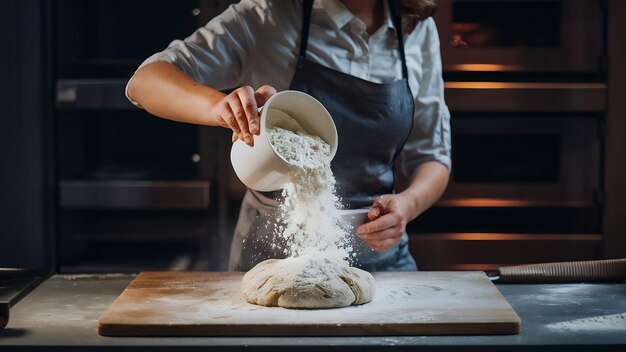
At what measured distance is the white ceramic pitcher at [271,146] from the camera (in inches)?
59.4

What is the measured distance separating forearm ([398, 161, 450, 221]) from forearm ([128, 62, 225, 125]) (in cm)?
55

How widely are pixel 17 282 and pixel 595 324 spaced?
1.10 metres

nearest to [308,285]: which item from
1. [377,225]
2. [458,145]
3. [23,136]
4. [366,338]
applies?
[366,338]

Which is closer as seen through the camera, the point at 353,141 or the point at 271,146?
the point at 271,146

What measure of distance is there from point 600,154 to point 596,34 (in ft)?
1.26

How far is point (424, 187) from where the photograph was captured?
209 cm

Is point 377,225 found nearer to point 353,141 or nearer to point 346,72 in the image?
point 353,141

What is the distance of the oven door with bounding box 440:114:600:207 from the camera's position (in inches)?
112

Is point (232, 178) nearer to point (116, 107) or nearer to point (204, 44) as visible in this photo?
point (116, 107)

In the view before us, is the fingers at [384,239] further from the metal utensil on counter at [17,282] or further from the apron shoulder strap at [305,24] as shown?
the metal utensil on counter at [17,282]

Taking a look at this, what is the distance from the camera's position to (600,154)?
2850 mm

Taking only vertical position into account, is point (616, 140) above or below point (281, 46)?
below

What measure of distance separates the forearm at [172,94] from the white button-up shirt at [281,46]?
0.12 meters
